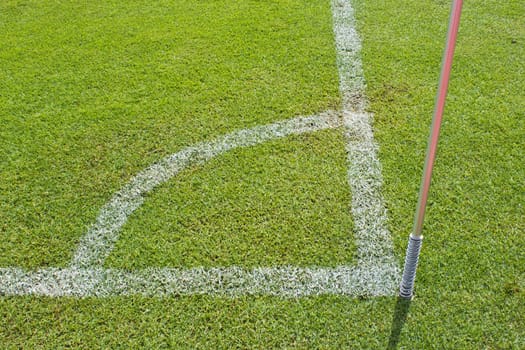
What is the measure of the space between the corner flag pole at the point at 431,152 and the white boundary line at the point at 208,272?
0.56ft

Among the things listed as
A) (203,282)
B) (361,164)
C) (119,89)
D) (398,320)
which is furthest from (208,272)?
(119,89)

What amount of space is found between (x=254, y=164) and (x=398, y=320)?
1.26 meters

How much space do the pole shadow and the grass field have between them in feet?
0.04

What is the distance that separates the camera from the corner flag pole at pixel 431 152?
1745 millimetres

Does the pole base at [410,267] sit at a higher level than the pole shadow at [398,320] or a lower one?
higher

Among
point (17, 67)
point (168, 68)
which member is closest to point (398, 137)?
point (168, 68)

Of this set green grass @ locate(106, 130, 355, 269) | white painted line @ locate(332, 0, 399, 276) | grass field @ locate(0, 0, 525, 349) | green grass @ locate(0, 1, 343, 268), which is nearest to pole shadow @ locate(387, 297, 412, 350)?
grass field @ locate(0, 0, 525, 349)

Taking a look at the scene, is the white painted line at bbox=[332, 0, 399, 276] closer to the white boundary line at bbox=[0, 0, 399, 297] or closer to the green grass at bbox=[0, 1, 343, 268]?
the white boundary line at bbox=[0, 0, 399, 297]

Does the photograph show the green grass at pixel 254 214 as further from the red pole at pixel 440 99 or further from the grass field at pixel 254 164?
the red pole at pixel 440 99

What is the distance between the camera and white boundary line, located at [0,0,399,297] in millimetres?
2533

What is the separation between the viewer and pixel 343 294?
97.8 inches

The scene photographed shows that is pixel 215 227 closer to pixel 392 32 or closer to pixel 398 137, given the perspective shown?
pixel 398 137

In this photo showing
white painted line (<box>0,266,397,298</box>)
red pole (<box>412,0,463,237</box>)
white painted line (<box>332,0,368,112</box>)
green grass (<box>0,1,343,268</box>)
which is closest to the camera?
red pole (<box>412,0,463,237</box>)

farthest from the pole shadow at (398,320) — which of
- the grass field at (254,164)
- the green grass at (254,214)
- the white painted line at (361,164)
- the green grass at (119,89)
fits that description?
the green grass at (119,89)
